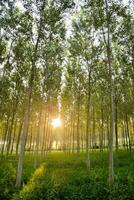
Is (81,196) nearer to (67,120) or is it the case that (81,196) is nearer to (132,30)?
(132,30)

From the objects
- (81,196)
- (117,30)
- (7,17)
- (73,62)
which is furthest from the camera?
(73,62)


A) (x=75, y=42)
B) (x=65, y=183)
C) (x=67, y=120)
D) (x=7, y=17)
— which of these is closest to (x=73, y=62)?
(x=75, y=42)

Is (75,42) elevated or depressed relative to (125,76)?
elevated

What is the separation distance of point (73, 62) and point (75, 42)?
3939mm

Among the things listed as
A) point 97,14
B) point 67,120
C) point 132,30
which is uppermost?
point 132,30

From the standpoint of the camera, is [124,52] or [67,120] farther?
[67,120]

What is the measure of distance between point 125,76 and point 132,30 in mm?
8625

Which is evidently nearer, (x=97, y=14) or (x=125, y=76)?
(x=97, y=14)

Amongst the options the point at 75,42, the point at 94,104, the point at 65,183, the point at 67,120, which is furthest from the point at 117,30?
the point at 67,120

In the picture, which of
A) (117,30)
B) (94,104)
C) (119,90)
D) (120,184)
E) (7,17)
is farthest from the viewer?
(94,104)

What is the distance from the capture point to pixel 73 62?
31047 millimetres

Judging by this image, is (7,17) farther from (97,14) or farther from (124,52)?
(124,52)

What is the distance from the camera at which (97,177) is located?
1633 cm

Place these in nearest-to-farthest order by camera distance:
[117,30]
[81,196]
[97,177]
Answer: [81,196], [97,177], [117,30]
